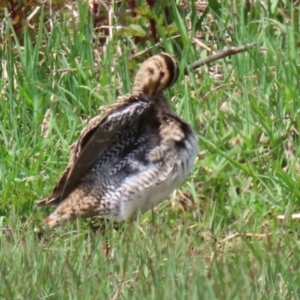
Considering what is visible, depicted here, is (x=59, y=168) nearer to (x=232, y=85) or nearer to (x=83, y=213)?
(x=83, y=213)

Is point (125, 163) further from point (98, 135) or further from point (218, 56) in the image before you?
point (218, 56)

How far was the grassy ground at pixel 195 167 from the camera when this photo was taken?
485 centimetres

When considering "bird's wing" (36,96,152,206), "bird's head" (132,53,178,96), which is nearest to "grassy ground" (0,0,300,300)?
"bird's wing" (36,96,152,206)

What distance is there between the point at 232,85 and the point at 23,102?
1.42 m

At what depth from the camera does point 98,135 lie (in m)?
6.14

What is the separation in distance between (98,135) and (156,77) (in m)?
0.53

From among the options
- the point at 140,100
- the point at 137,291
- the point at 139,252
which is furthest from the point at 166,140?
the point at 137,291

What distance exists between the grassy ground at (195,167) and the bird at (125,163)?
147 mm

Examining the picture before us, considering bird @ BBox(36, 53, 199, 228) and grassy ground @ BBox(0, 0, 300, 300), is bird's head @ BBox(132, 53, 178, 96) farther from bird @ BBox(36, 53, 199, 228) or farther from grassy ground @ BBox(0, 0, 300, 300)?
grassy ground @ BBox(0, 0, 300, 300)

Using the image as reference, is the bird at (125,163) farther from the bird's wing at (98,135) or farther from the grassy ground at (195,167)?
the grassy ground at (195,167)

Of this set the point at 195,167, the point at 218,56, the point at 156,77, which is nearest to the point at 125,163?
the point at 156,77

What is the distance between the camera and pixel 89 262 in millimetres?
5168

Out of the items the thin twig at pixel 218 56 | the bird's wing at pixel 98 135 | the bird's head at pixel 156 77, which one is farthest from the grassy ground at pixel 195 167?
the bird's head at pixel 156 77

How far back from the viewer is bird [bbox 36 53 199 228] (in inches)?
243
